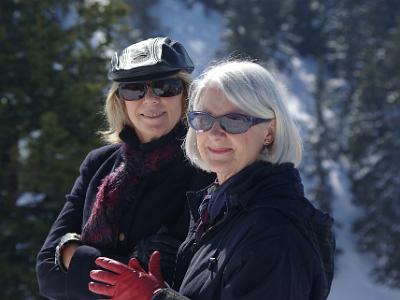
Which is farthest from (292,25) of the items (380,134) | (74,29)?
(74,29)

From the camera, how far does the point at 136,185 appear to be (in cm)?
250

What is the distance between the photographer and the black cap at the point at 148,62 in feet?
8.16

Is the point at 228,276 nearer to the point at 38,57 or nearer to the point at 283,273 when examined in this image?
the point at 283,273

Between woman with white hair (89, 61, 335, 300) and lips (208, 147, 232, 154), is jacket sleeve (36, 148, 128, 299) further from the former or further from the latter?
lips (208, 147, 232, 154)

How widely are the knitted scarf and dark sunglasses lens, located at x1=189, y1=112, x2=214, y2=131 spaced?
45 cm

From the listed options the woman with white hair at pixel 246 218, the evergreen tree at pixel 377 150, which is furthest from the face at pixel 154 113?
the evergreen tree at pixel 377 150

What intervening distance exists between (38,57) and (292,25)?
1248 inches

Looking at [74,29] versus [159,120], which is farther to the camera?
[74,29]

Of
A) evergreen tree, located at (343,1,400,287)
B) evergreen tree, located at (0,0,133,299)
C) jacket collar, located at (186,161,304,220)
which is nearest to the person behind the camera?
jacket collar, located at (186,161,304,220)

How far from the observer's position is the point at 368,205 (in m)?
26.8

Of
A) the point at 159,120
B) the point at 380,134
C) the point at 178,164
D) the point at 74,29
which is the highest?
the point at 74,29

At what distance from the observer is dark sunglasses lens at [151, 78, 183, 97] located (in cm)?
253

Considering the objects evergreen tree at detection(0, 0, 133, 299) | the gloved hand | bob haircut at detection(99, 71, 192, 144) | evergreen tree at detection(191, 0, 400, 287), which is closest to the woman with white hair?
the gloved hand

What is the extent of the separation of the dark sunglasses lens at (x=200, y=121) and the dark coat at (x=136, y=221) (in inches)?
15.6
